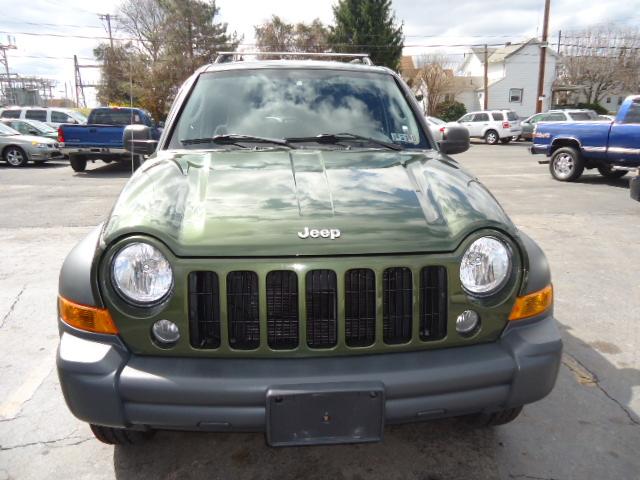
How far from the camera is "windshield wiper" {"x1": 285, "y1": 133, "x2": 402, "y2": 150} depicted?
2.94 m

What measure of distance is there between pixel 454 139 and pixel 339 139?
1.08 meters

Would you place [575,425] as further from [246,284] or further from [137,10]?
[137,10]

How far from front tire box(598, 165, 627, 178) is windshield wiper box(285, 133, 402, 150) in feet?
35.2

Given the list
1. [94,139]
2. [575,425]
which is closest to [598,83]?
[94,139]

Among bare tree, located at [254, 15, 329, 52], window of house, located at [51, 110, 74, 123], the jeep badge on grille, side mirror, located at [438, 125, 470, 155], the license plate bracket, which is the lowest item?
the license plate bracket

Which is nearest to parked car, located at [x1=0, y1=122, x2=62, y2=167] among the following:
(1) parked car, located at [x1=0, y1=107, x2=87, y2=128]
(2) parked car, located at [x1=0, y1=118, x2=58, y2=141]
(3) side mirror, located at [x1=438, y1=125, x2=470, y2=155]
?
(2) parked car, located at [x1=0, y1=118, x2=58, y2=141]

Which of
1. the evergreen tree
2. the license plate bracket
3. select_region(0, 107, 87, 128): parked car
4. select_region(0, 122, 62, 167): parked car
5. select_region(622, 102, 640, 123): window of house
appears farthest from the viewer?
the evergreen tree

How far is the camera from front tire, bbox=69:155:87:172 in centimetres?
1335

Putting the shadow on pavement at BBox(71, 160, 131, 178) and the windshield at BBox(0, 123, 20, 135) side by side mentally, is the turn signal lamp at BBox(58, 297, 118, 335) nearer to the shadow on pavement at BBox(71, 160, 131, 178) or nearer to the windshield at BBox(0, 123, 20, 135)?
the shadow on pavement at BBox(71, 160, 131, 178)

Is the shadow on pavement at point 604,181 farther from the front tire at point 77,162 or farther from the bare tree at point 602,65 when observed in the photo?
the bare tree at point 602,65

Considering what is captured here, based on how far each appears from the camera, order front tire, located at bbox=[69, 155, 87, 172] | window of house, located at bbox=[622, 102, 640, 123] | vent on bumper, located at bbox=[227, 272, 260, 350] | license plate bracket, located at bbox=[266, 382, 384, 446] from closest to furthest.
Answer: license plate bracket, located at bbox=[266, 382, 384, 446] < vent on bumper, located at bbox=[227, 272, 260, 350] < window of house, located at bbox=[622, 102, 640, 123] < front tire, located at bbox=[69, 155, 87, 172]

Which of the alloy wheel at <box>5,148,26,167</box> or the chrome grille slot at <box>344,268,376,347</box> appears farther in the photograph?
the alloy wheel at <box>5,148,26,167</box>

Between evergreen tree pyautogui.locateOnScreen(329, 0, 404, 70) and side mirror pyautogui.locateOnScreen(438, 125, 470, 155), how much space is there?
1349 inches

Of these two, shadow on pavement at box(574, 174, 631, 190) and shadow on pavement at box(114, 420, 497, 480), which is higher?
shadow on pavement at box(574, 174, 631, 190)
